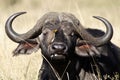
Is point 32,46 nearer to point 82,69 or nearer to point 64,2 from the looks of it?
point 82,69

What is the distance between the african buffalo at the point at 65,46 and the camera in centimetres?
1085

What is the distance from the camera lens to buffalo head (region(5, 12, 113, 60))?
10.8 meters

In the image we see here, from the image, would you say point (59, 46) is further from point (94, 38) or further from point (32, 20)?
point (32, 20)

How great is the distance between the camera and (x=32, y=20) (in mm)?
24109

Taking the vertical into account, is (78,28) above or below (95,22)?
above

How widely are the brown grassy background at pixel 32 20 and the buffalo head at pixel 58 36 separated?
39cm

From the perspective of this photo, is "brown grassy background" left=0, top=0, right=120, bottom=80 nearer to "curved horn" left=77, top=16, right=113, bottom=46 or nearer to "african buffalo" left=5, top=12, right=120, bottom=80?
"african buffalo" left=5, top=12, right=120, bottom=80

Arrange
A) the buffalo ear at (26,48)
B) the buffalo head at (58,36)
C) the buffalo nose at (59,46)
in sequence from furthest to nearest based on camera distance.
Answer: the buffalo ear at (26,48)
the buffalo head at (58,36)
the buffalo nose at (59,46)

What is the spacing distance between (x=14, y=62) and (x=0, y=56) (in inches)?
11.8

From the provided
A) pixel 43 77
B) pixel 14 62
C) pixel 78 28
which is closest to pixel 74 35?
pixel 78 28

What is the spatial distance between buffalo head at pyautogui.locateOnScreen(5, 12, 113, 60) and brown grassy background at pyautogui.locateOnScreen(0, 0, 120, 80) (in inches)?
15.2

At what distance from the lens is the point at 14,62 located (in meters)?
13.9

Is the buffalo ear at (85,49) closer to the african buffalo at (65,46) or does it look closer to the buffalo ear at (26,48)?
the african buffalo at (65,46)

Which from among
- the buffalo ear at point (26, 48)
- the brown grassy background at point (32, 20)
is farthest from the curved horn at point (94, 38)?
the brown grassy background at point (32, 20)
